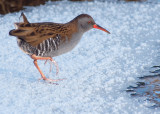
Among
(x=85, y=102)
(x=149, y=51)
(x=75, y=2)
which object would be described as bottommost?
(x=85, y=102)

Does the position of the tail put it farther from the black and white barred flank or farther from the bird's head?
the bird's head

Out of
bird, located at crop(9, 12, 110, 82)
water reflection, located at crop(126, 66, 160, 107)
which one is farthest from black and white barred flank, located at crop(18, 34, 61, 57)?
water reflection, located at crop(126, 66, 160, 107)

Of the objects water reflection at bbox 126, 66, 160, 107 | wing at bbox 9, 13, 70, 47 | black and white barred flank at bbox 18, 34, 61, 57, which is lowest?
water reflection at bbox 126, 66, 160, 107

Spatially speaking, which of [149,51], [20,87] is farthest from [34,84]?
[149,51]

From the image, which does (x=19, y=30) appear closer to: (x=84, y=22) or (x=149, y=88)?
(x=84, y=22)

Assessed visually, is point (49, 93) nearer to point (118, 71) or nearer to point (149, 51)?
point (118, 71)
